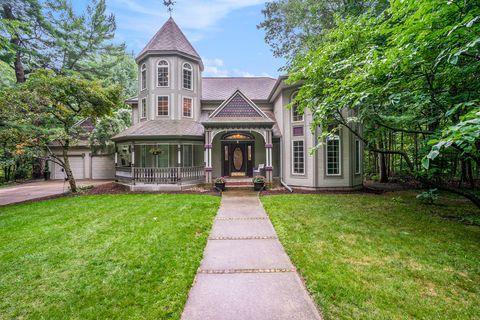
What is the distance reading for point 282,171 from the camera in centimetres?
1279

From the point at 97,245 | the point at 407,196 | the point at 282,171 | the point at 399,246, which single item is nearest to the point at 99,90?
the point at 97,245

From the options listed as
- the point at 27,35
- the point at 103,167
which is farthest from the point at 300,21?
the point at 27,35

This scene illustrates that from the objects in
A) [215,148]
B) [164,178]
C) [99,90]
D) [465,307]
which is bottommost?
[465,307]

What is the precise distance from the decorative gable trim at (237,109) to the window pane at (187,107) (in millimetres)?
3127

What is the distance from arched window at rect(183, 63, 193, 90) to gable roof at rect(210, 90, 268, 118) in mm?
3834

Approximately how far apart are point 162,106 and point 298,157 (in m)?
9.55

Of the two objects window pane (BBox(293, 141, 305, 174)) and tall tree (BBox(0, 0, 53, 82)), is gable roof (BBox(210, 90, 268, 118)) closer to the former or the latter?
window pane (BBox(293, 141, 305, 174))

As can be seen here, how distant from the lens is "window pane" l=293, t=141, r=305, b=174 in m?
11.5

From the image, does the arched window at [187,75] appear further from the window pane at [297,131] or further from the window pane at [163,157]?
the window pane at [297,131]

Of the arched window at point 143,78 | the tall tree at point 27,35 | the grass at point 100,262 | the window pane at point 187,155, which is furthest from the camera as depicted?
the tall tree at point 27,35

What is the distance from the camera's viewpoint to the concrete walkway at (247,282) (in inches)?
102

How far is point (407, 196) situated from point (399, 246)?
690 cm

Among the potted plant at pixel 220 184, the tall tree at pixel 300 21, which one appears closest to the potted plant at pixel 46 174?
the potted plant at pixel 220 184

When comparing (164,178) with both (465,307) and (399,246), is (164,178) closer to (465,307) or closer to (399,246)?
(399,246)
